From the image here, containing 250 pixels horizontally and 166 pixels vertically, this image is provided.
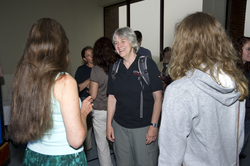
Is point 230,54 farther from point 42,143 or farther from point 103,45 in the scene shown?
point 103,45

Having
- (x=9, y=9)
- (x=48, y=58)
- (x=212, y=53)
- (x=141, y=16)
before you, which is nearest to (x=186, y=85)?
(x=212, y=53)

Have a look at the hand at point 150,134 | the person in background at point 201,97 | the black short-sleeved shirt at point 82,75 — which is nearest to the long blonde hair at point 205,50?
the person in background at point 201,97

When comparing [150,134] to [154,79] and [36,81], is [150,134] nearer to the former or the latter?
[154,79]

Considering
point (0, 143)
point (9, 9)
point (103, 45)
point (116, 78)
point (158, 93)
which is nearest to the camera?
point (158, 93)

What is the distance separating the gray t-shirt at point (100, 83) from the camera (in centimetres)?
211

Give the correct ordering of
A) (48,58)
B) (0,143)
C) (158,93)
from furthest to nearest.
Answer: (0,143) < (158,93) < (48,58)

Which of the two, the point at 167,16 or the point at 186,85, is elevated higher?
the point at 167,16

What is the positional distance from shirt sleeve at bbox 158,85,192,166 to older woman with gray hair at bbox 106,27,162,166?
0.72m

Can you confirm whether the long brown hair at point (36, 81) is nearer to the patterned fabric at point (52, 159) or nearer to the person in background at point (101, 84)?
the patterned fabric at point (52, 159)

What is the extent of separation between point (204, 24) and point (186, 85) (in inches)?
12.1

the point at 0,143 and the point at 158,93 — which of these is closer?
the point at 158,93

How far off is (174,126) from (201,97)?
19cm

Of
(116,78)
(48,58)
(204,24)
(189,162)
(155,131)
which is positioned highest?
(204,24)

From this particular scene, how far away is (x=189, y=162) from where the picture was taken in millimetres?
933
